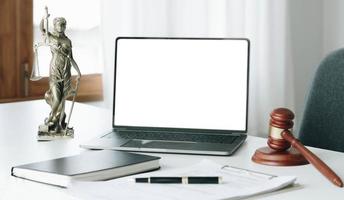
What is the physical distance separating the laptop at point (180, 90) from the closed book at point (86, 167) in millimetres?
188

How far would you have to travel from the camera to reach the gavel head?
1356 millimetres

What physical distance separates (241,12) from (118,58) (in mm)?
1428

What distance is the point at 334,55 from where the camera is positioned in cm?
179

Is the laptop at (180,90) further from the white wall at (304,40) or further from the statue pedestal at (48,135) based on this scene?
the white wall at (304,40)

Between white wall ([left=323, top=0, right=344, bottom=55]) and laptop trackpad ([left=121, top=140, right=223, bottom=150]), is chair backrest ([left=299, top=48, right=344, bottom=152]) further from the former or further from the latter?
white wall ([left=323, top=0, right=344, bottom=55])

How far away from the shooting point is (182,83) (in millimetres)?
1635

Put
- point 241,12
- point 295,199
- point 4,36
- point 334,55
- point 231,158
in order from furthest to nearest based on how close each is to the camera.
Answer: point 241,12, point 4,36, point 334,55, point 231,158, point 295,199

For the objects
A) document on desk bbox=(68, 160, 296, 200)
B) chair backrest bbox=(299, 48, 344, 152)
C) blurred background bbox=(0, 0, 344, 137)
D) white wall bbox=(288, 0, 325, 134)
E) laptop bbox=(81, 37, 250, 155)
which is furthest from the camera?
white wall bbox=(288, 0, 325, 134)

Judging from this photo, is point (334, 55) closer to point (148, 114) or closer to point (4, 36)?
point (148, 114)

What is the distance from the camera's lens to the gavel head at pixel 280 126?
1.36 meters

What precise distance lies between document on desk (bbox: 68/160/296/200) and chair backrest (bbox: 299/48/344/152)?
566mm

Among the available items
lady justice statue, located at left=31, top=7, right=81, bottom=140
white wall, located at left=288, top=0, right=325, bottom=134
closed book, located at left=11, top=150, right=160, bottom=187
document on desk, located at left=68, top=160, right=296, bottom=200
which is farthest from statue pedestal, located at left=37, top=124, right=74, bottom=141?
white wall, located at left=288, top=0, right=325, bottom=134

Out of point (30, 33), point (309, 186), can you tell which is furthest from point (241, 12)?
point (309, 186)

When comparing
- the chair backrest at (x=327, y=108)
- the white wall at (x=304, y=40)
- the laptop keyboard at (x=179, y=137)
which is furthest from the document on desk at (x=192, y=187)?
the white wall at (x=304, y=40)
